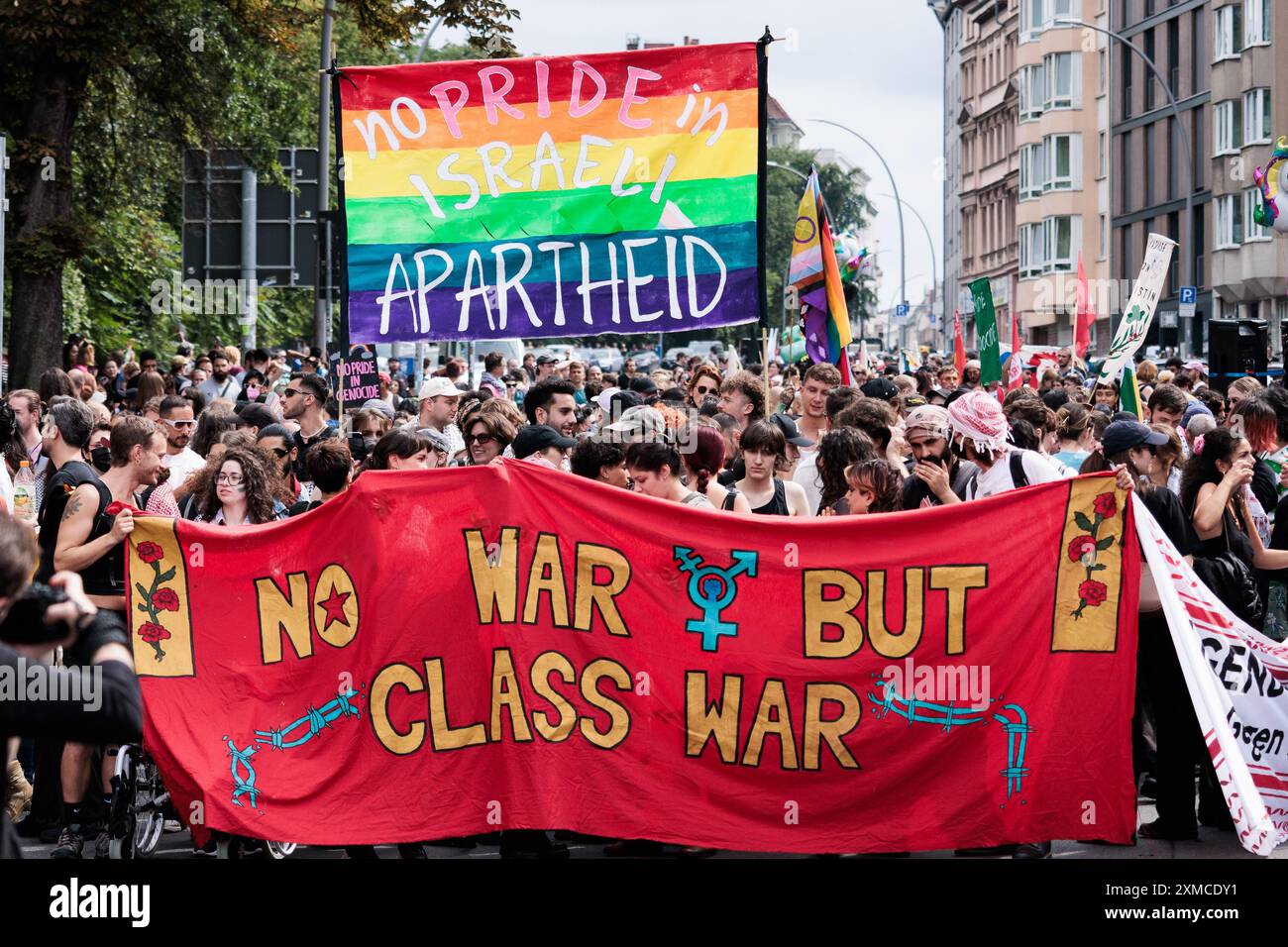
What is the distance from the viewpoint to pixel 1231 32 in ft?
167

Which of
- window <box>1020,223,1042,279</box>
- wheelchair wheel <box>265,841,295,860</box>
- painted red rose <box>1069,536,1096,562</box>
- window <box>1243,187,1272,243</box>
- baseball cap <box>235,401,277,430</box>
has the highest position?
window <box>1020,223,1042,279</box>

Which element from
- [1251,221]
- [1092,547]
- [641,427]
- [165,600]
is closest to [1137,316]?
[641,427]

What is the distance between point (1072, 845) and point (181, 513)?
164 inches

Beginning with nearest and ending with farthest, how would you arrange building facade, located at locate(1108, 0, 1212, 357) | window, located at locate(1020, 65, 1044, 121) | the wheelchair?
the wheelchair
building facade, located at locate(1108, 0, 1212, 357)
window, located at locate(1020, 65, 1044, 121)

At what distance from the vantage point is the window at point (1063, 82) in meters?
70.4

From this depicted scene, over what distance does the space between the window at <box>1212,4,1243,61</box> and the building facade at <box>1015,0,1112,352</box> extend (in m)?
16.5

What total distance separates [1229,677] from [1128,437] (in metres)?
1.26

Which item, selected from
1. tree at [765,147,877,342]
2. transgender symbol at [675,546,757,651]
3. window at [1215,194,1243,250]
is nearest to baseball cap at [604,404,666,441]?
transgender symbol at [675,546,757,651]

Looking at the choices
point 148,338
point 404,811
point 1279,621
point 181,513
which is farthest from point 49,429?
point 148,338

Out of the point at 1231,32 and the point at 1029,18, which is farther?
the point at 1029,18

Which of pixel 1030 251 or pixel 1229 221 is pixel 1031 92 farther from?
pixel 1229 221

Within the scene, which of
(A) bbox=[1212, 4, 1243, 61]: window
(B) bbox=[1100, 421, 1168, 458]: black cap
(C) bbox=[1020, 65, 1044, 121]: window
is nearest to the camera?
(B) bbox=[1100, 421, 1168, 458]: black cap

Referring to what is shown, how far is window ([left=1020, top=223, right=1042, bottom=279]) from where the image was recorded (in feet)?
240

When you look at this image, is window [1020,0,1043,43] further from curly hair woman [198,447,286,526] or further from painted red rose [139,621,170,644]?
painted red rose [139,621,170,644]
